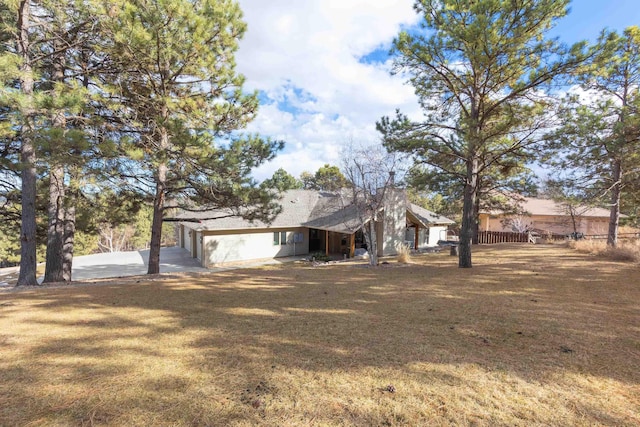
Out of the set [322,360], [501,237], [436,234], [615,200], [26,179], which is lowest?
[322,360]

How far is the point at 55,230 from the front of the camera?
10.5 meters

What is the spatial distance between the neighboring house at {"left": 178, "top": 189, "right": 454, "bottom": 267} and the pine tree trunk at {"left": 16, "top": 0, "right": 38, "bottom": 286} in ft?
23.9

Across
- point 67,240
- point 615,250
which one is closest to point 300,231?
point 67,240

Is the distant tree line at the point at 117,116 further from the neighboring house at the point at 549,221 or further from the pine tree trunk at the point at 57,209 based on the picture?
the neighboring house at the point at 549,221

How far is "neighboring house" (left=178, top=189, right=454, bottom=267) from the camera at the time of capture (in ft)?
56.9

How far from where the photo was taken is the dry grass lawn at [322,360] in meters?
2.47

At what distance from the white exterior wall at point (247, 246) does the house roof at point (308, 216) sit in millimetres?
657

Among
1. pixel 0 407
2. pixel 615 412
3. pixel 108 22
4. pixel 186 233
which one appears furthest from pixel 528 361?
pixel 186 233

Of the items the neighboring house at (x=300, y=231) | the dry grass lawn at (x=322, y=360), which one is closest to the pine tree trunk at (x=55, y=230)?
the dry grass lawn at (x=322, y=360)

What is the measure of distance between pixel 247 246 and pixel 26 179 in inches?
437

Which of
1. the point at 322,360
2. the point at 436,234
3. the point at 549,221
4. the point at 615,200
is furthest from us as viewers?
the point at 549,221

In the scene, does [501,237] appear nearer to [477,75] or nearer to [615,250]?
[615,250]

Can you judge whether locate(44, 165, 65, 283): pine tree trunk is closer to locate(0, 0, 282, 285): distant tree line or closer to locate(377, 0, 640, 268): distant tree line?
locate(0, 0, 282, 285): distant tree line

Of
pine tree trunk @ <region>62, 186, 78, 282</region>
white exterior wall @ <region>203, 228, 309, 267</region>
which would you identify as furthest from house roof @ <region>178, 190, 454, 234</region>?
pine tree trunk @ <region>62, 186, 78, 282</region>
